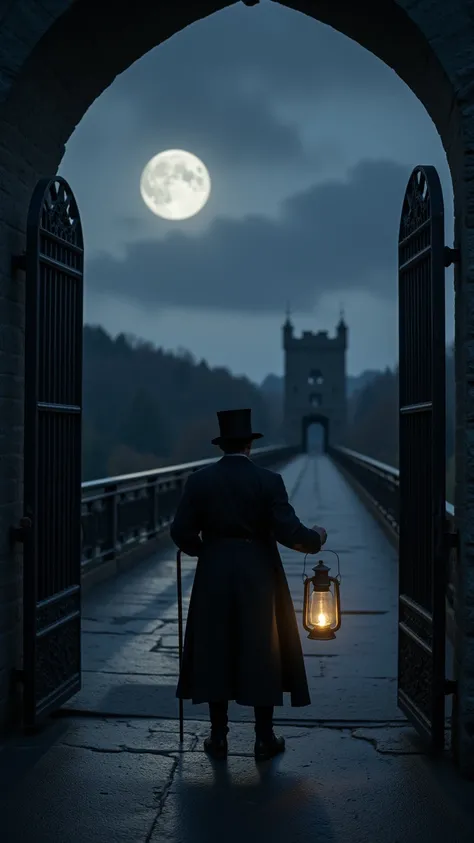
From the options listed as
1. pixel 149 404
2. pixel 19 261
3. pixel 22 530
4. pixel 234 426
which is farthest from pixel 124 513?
pixel 149 404

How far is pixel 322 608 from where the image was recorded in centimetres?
495

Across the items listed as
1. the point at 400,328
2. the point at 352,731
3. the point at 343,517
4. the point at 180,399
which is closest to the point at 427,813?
the point at 352,731

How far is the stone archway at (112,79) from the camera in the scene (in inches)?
191

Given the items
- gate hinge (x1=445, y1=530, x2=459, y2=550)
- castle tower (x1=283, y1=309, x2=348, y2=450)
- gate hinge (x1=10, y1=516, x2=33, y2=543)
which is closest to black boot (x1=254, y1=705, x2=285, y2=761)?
gate hinge (x1=445, y1=530, x2=459, y2=550)

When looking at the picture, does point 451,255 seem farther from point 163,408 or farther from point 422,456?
point 163,408

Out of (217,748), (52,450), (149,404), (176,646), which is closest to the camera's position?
(217,748)

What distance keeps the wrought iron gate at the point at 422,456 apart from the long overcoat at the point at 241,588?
2.55ft

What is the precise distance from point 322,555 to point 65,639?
7.93 m

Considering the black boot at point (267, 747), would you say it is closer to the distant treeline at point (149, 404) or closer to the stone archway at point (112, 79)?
the stone archway at point (112, 79)

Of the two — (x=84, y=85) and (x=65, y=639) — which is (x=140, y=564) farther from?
(x=84, y=85)

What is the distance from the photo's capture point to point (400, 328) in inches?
238

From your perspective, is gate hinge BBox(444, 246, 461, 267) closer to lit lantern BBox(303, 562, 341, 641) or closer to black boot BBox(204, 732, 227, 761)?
lit lantern BBox(303, 562, 341, 641)

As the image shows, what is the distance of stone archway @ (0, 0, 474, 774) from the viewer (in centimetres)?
Result: 486

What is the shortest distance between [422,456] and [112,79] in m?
3.64
